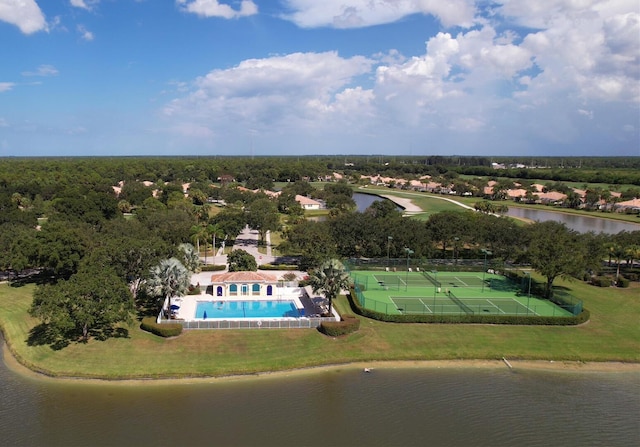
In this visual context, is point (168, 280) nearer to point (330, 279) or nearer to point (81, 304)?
point (81, 304)

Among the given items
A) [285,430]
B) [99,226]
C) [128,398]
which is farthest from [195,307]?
[99,226]

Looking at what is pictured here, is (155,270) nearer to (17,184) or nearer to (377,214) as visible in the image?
(377,214)

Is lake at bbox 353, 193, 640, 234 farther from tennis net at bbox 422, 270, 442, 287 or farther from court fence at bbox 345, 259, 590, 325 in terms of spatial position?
court fence at bbox 345, 259, 590, 325

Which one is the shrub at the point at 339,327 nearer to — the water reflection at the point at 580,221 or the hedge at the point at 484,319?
the hedge at the point at 484,319

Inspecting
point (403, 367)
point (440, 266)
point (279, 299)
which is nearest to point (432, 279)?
point (440, 266)

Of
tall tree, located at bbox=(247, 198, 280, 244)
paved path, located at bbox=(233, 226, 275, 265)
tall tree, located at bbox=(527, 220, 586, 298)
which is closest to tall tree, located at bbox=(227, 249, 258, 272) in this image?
paved path, located at bbox=(233, 226, 275, 265)

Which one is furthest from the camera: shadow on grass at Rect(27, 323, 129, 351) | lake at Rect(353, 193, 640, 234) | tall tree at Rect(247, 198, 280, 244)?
lake at Rect(353, 193, 640, 234)

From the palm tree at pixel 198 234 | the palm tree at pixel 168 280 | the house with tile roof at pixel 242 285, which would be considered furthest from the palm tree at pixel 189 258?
the palm tree at pixel 198 234
